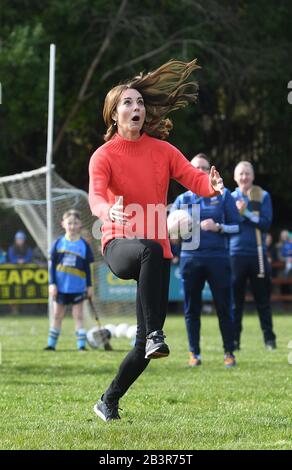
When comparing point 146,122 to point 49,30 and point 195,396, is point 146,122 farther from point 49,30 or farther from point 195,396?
point 49,30

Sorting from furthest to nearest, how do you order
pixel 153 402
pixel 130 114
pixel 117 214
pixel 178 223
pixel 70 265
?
pixel 70 265
pixel 178 223
pixel 153 402
pixel 130 114
pixel 117 214

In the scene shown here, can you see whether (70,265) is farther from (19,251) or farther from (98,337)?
(19,251)

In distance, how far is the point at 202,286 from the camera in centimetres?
1119

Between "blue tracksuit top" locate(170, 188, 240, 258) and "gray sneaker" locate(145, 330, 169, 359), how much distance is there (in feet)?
15.4

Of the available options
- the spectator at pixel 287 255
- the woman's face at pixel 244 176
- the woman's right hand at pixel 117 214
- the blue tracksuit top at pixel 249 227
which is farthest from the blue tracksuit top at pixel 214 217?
the spectator at pixel 287 255

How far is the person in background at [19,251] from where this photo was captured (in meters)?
17.6

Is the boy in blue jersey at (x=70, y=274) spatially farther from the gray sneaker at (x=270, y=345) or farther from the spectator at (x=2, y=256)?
the spectator at (x=2, y=256)

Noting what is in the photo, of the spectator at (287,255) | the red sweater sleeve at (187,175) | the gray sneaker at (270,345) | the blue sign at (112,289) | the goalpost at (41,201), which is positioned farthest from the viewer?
the spectator at (287,255)

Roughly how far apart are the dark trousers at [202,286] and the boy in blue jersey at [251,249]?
1.92 meters

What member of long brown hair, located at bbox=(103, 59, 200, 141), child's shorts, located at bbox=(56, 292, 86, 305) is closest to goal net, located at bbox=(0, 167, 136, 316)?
child's shorts, located at bbox=(56, 292, 86, 305)

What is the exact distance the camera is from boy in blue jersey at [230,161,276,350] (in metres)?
13.0

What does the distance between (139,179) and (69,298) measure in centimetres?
765

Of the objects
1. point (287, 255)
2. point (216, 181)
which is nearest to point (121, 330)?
point (216, 181)

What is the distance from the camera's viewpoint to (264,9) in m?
30.6
